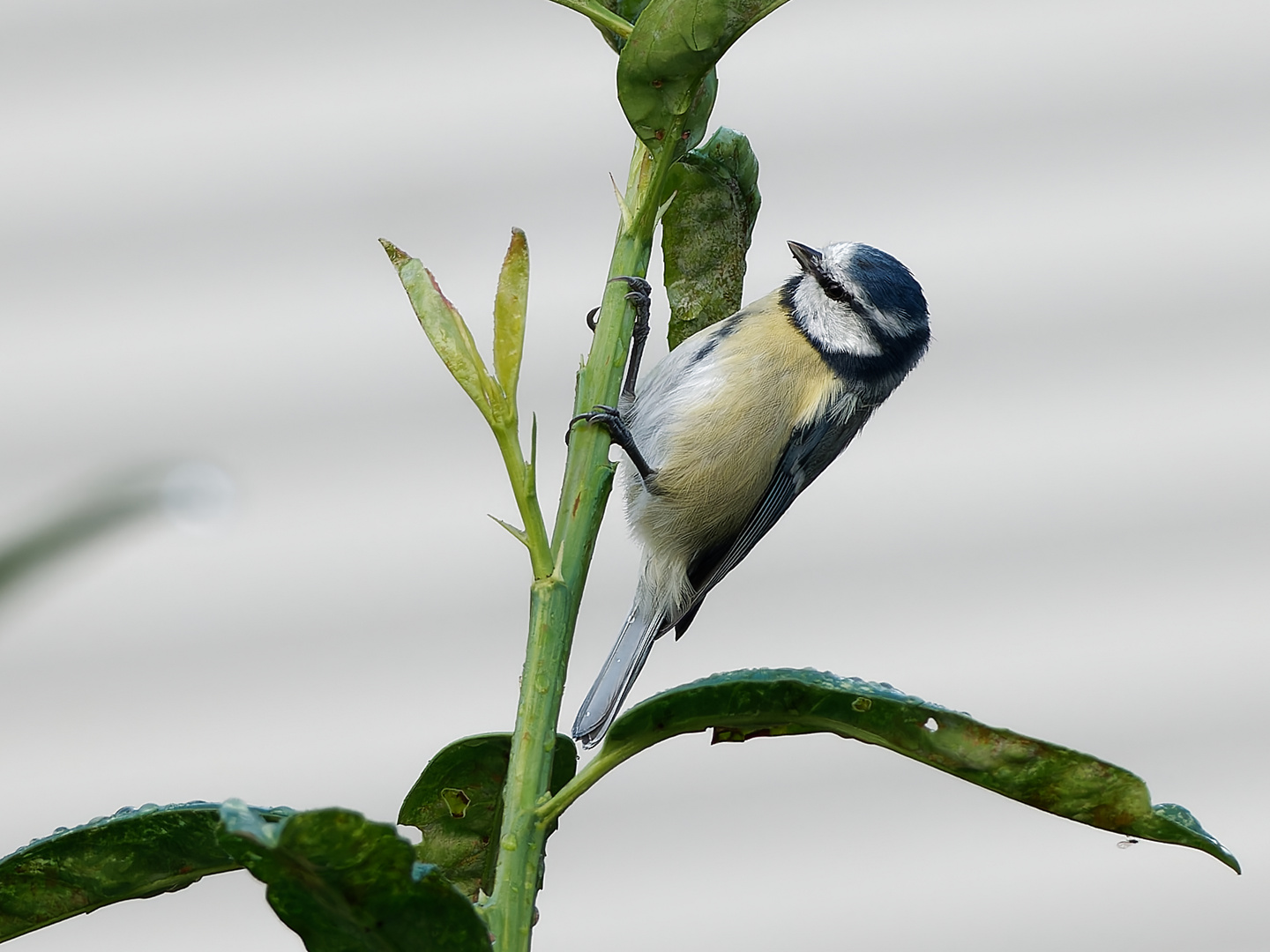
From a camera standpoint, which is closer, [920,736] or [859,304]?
[920,736]

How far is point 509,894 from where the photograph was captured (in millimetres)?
706

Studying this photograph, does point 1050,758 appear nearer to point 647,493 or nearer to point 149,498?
point 149,498

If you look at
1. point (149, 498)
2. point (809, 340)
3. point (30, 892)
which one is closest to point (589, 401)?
point (30, 892)

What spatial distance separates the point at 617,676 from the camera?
157 cm

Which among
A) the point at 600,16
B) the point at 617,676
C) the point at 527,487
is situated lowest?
the point at 527,487

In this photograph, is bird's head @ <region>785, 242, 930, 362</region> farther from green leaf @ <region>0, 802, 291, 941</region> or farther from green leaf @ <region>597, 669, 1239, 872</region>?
green leaf @ <region>0, 802, 291, 941</region>

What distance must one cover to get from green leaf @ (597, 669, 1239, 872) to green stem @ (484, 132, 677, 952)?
5 cm

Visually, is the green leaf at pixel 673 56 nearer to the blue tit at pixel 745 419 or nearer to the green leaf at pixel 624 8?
the green leaf at pixel 624 8

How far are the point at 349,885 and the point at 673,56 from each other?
0.55m

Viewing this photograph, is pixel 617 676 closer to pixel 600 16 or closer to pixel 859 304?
pixel 859 304

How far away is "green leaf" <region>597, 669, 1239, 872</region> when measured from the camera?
71 cm

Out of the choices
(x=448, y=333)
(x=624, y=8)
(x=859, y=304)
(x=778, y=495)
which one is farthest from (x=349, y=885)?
(x=859, y=304)

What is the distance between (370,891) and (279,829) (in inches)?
2.4

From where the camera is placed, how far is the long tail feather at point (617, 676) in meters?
1.45
